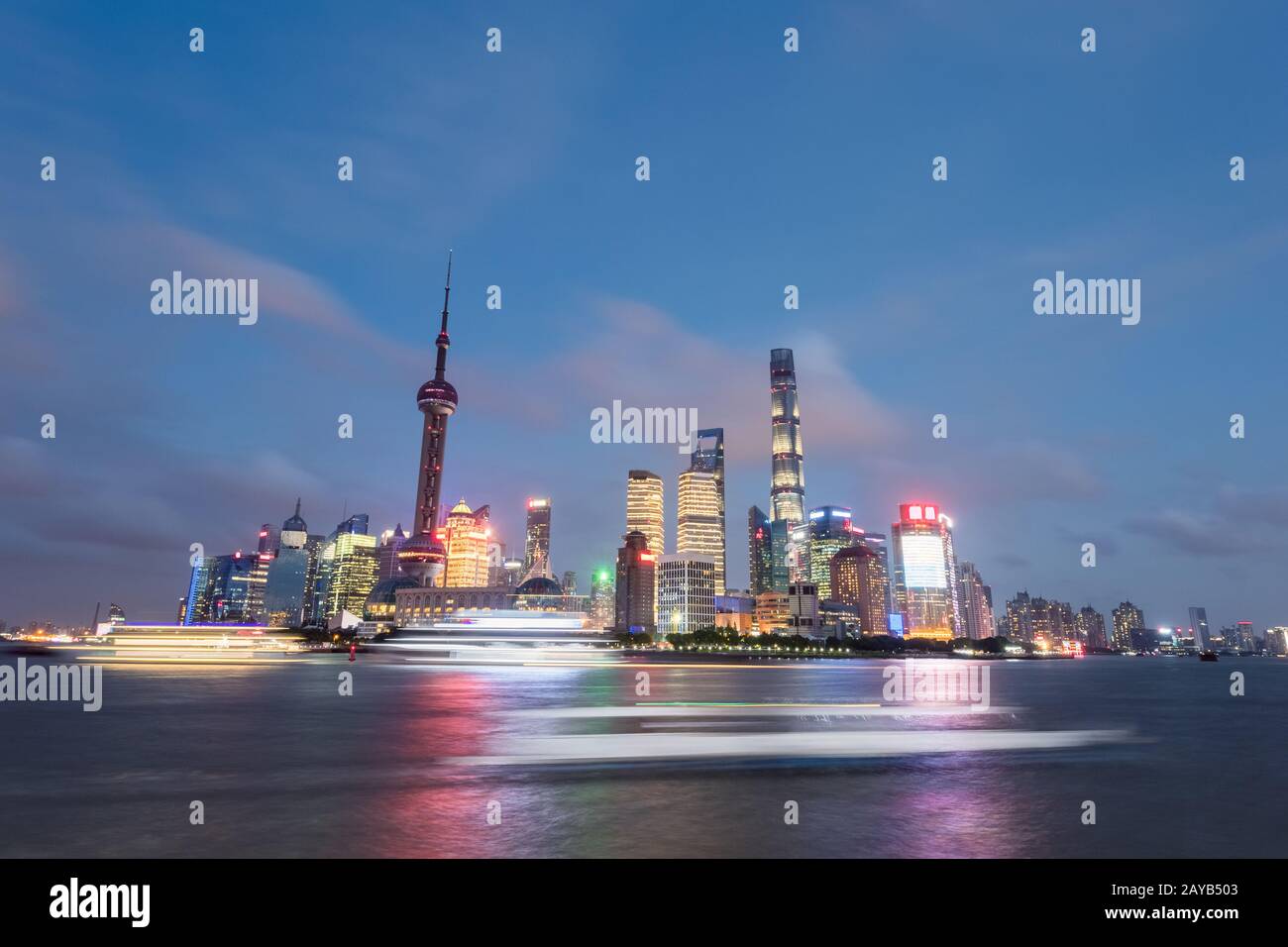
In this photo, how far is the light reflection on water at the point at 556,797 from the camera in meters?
12.1

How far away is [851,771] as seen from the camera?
20.0 meters

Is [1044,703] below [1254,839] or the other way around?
below

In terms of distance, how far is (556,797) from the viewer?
15359 millimetres

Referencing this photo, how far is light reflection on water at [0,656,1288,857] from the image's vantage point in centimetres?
1209
